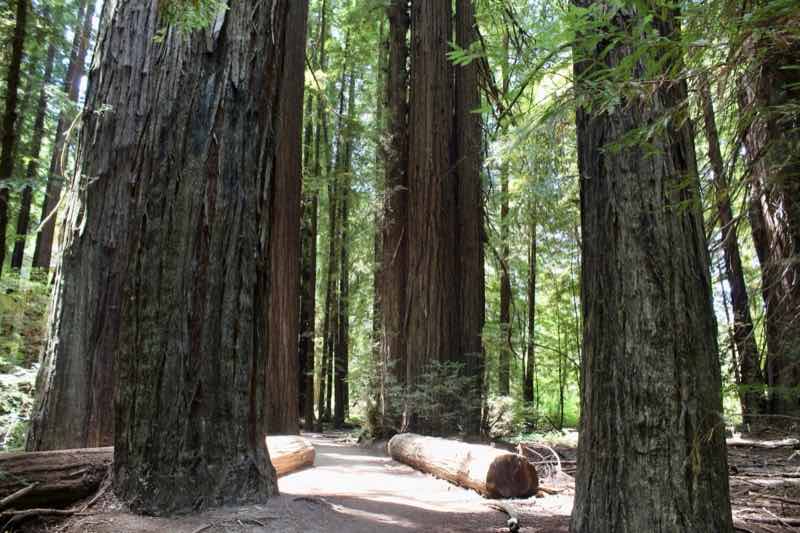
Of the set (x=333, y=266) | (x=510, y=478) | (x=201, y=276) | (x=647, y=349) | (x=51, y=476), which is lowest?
(x=510, y=478)

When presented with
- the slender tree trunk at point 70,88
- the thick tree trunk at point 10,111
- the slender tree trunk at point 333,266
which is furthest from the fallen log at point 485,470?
the slender tree trunk at point 70,88

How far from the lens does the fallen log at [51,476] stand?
365 cm

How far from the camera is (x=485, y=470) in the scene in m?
6.07

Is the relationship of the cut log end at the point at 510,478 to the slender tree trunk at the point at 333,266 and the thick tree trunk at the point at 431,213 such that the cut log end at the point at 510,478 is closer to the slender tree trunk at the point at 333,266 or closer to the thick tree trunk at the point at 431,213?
the thick tree trunk at the point at 431,213

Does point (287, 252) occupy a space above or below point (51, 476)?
above

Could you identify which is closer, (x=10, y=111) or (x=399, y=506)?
(x=399, y=506)

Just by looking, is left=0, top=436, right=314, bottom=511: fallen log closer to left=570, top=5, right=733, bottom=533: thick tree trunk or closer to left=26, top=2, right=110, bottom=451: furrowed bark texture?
left=26, top=2, right=110, bottom=451: furrowed bark texture

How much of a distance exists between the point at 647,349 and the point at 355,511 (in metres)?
2.92

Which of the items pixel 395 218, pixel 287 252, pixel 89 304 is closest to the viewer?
pixel 89 304

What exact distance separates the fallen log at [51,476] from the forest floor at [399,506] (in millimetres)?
178

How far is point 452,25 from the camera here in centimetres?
1182

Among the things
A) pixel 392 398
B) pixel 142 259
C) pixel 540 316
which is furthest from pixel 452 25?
pixel 540 316

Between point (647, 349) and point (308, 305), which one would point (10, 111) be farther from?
point (308, 305)

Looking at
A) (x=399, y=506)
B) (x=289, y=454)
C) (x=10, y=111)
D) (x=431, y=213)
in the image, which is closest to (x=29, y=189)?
(x=10, y=111)
